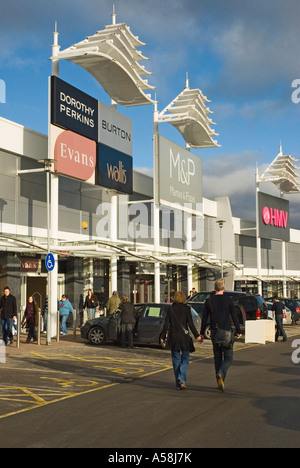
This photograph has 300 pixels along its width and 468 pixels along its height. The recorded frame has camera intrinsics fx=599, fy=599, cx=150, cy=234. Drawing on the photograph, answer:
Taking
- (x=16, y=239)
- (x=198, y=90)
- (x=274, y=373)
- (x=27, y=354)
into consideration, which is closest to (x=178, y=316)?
(x=274, y=373)

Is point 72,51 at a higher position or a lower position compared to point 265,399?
higher

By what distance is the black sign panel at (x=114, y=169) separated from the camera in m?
25.8

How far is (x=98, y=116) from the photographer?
25844mm

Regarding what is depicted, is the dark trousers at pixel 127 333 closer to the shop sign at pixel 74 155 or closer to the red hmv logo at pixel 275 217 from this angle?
the shop sign at pixel 74 155

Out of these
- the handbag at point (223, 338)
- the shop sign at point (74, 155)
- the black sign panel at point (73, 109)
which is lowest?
the handbag at point (223, 338)

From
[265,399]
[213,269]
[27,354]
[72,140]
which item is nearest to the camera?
[265,399]

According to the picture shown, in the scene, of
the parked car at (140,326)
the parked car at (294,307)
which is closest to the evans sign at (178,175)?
the parked car at (294,307)

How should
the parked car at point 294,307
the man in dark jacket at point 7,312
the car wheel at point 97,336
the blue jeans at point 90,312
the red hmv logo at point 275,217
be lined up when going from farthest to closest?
the red hmv logo at point 275,217
the parked car at point 294,307
the blue jeans at point 90,312
the car wheel at point 97,336
the man in dark jacket at point 7,312

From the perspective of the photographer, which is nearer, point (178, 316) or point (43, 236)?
point (178, 316)

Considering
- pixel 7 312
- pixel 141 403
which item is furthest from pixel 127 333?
pixel 141 403

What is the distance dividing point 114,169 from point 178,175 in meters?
7.01

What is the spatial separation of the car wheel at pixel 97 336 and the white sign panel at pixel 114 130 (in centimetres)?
962
